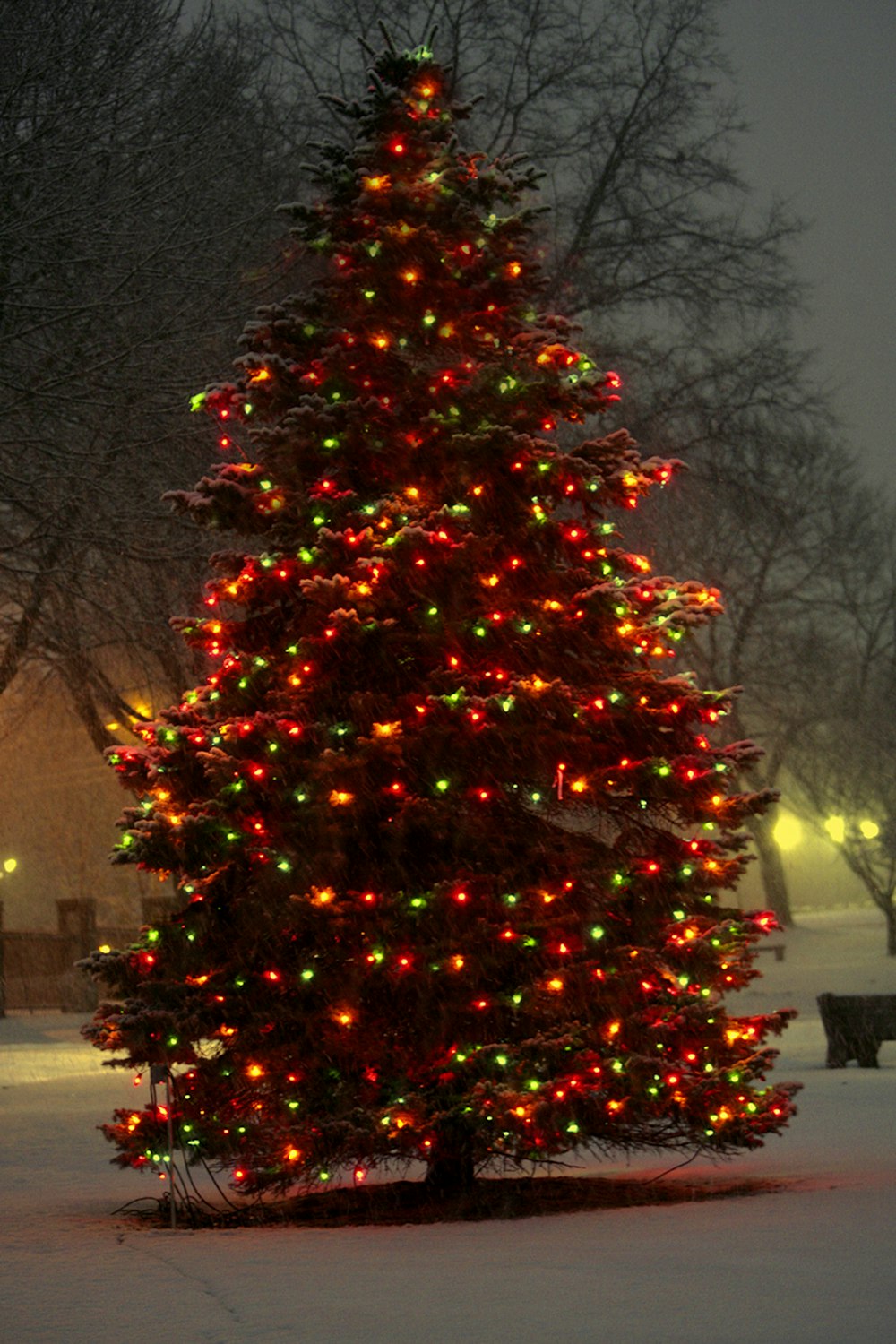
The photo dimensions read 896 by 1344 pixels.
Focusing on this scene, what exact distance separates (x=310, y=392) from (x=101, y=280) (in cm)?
619

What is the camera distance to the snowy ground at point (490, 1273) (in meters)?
5.58

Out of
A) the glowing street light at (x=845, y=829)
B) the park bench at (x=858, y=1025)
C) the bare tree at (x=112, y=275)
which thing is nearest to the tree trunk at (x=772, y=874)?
the glowing street light at (x=845, y=829)

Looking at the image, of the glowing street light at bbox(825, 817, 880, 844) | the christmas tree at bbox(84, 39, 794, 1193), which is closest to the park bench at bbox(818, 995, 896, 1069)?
the christmas tree at bbox(84, 39, 794, 1193)

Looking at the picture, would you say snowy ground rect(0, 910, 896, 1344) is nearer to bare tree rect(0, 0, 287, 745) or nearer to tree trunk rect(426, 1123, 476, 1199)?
tree trunk rect(426, 1123, 476, 1199)

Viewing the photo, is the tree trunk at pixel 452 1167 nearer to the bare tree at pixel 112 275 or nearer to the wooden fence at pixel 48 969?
the bare tree at pixel 112 275

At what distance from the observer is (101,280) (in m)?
15.0

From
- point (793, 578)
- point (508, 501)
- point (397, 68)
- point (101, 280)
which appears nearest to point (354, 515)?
point (508, 501)

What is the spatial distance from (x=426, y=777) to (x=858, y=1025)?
9.08 m

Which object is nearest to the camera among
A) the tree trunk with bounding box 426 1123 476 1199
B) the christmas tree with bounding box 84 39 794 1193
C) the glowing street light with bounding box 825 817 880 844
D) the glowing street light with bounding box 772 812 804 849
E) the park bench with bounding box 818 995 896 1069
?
the christmas tree with bounding box 84 39 794 1193

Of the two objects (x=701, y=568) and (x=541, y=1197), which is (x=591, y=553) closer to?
(x=541, y=1197)

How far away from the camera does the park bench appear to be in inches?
650

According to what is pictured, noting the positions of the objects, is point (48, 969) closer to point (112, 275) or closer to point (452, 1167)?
point (112, 275)

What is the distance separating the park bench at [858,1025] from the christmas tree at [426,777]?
25.6 feet

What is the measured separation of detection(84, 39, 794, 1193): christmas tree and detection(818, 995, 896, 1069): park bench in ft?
25.6
